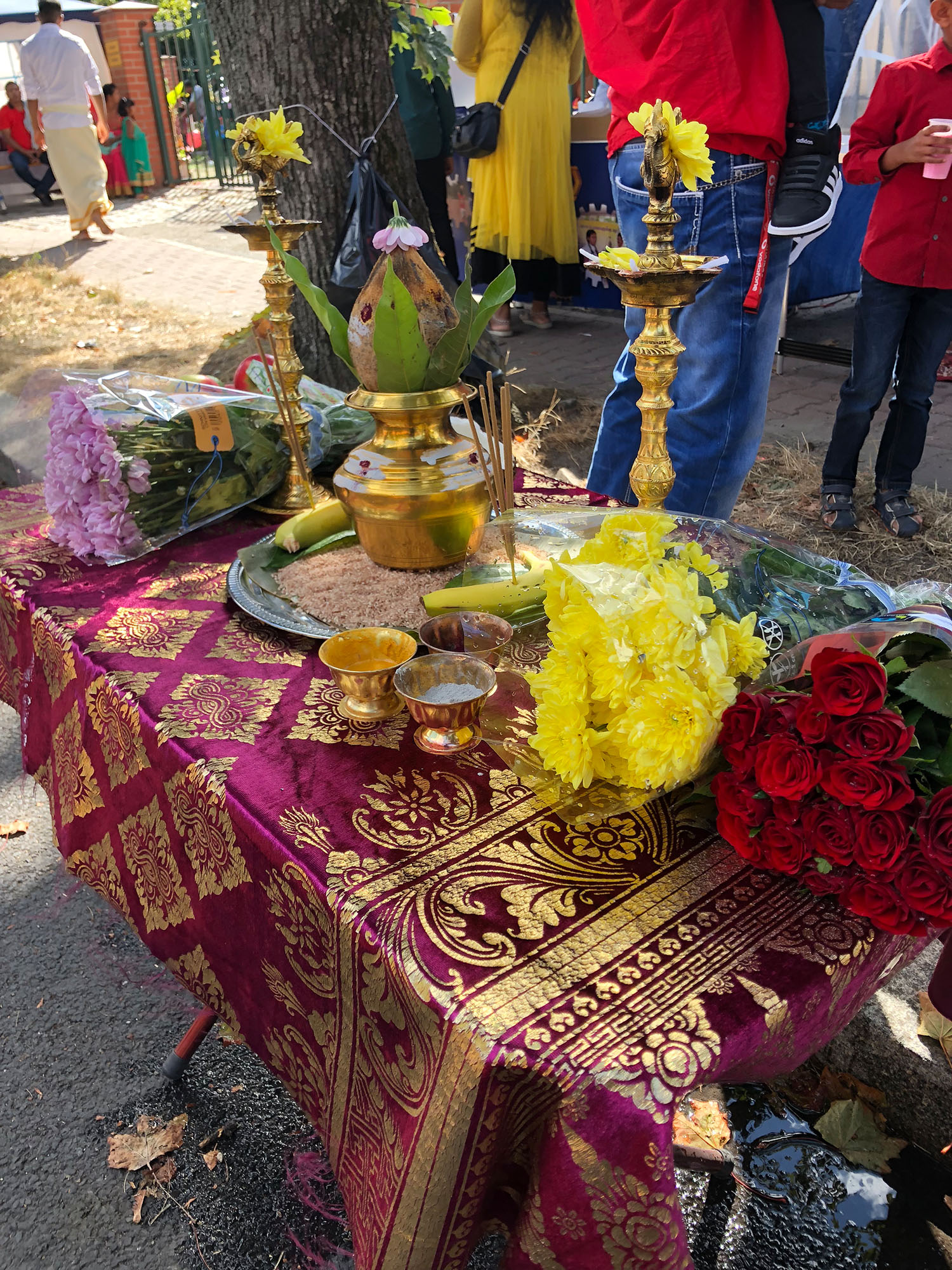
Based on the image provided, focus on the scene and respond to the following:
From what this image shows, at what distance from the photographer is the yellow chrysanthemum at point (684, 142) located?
1181 mm

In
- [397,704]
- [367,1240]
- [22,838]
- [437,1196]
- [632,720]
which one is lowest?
[22,838]

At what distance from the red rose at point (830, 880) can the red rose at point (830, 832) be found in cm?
1

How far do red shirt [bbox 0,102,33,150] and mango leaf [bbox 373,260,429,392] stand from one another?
16.1 meters

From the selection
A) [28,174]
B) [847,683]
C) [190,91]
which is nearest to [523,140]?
[847,683]

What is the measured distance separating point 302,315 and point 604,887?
12.2ft

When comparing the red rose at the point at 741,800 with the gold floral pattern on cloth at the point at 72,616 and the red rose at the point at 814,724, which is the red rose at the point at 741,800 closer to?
the red rose at the point at 814,724

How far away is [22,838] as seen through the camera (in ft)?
8.02

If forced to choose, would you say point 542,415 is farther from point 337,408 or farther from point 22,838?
point 22,838

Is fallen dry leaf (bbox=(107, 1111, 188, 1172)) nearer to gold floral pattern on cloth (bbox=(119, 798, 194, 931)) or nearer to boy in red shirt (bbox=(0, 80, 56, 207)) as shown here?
gold floral pattern on cloth (bbox=(119, 798, 194, 931))

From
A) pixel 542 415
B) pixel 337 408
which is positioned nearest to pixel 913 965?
pixel 337 408

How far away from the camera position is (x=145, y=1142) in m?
1.66

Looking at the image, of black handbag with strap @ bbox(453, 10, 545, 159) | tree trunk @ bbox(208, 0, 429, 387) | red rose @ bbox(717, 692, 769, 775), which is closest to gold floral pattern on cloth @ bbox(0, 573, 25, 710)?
red rose @ bbox(717, 692, 769, 775)

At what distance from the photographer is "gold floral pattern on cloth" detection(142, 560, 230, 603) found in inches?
63.3

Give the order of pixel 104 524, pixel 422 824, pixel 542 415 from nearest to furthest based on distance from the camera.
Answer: pixel 422 824
pixel 104 524
pixel 542 415
